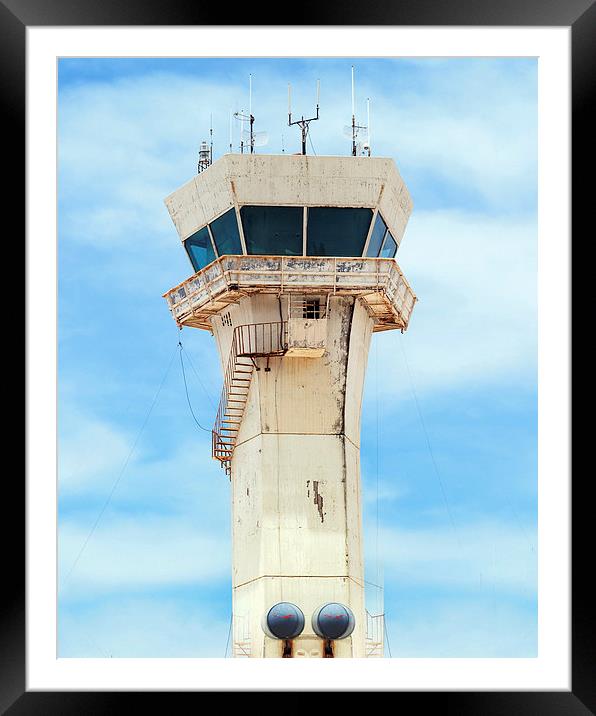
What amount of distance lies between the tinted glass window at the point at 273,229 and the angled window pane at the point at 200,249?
1.53m

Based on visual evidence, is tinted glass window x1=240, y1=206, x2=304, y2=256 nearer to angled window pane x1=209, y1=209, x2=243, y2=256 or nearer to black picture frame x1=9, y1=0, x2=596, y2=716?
angled window pane x1=209, y1=209, x2=243, y2=256

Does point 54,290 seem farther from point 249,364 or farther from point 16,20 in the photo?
point 249,364

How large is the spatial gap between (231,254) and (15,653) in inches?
1202

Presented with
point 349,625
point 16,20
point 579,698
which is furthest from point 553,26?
point 349,625

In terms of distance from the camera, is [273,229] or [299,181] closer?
[299,181]

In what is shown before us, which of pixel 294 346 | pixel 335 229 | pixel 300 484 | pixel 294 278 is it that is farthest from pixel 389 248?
pixel 300 484

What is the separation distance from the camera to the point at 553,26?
32.3 ft

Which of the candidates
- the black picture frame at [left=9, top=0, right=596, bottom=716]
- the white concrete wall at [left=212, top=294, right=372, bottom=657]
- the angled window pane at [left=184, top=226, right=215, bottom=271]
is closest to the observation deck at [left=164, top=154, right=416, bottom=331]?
the angled window pane at [left=184, top=226, right=215, bottom=271]

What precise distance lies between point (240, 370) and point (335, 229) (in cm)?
501

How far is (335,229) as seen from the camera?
39.0 meters

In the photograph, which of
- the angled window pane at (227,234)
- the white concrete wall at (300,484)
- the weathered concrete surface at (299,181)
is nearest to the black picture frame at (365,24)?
the white concrete wall at (300,484)

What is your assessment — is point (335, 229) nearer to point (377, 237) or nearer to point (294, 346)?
point (377, 237)

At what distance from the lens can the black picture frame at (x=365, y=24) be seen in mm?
9352

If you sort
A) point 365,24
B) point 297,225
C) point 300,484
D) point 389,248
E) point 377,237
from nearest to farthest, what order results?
point 365,24, point 300,484, point 297,225, point 377,237, point 389,248
